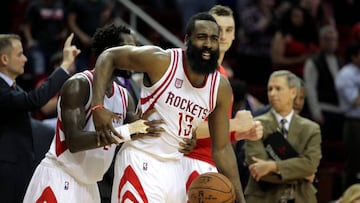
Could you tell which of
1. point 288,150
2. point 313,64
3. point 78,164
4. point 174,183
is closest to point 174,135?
point 174,183

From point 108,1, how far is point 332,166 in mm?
3892

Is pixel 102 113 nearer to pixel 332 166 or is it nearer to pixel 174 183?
pixel 174 183

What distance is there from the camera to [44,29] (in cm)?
1248

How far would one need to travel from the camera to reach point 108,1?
12562mm

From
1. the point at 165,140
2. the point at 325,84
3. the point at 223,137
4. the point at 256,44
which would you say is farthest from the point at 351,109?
the point at 165,140

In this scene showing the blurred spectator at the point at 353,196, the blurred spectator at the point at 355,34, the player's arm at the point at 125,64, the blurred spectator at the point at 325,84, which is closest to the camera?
the player's arm at the point at 125,64

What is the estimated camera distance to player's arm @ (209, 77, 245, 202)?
6.14m

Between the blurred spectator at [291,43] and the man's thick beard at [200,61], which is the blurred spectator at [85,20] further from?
the man's thick beard at [200,61]

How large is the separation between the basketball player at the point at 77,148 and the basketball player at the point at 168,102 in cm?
15

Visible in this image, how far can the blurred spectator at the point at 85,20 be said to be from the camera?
38.5ft

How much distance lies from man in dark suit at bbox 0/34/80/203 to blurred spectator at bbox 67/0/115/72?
13.8 feet

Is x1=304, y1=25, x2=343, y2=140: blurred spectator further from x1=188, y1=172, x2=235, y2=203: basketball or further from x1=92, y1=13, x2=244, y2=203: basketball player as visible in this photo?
x1=188, y1=172, x2=235, y2=203: basketball

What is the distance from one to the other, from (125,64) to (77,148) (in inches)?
26.3

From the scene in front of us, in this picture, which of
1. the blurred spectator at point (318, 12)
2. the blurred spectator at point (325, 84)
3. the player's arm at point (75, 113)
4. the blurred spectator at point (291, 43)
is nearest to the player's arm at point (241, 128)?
the player's arm at point (75, 113)
